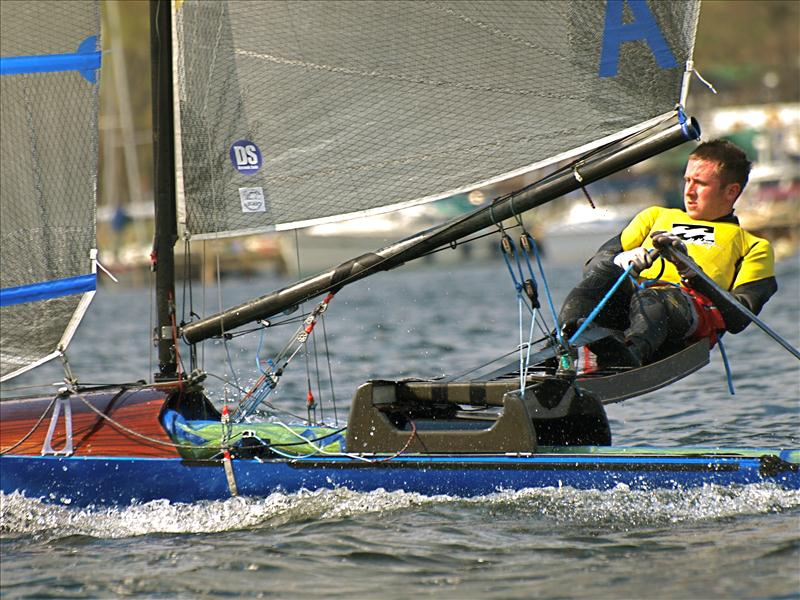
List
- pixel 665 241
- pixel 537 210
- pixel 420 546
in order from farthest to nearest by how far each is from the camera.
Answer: pixel 537 210, pixel 665 241, pixel 420 546

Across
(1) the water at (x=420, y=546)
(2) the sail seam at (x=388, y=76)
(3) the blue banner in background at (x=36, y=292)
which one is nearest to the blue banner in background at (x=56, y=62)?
(2) the sail seam at (x=388, y=76)

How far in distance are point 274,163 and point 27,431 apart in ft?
5.80

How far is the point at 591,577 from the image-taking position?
4.62m

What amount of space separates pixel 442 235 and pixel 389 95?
0.73m

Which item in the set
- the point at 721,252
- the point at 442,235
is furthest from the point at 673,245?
the point at 442,235

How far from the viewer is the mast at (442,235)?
5.46 metres

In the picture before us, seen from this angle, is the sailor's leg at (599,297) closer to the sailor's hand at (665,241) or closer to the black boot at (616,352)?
the black boot at (616,352)

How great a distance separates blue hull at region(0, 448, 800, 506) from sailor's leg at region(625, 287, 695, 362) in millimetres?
518

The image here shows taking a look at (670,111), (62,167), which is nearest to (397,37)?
(670,111)

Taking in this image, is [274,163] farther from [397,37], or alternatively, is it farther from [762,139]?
[762,139]

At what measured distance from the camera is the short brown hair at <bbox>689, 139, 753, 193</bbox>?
19.4ft

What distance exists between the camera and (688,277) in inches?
226

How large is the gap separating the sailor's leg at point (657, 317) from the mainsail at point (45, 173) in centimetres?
269

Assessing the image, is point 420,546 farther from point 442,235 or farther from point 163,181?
point 163,181
